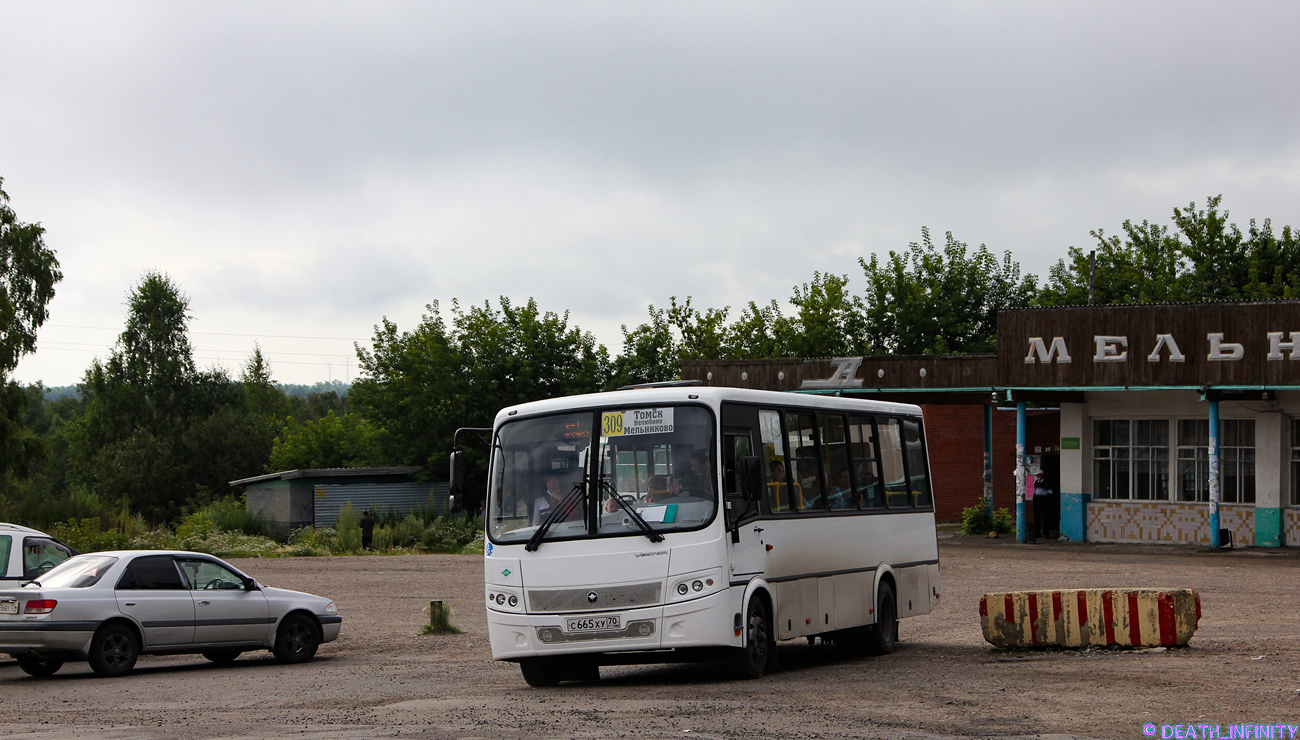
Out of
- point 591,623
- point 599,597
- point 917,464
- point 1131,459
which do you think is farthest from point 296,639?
point 1131,459

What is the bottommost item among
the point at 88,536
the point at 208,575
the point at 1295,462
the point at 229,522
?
the point at 229,522

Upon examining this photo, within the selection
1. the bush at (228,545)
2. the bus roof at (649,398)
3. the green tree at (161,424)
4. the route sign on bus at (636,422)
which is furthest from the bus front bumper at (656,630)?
the green tree at (161,424)

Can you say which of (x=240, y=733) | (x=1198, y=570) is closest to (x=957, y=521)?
(x=1198, y=570)

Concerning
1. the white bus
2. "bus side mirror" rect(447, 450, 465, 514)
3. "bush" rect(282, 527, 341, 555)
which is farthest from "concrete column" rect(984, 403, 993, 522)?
"bus side mirror" rect(447, 450, 465, 514)

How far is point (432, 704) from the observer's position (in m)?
10.7

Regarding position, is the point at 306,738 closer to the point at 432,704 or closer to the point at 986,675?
the point at 432,704

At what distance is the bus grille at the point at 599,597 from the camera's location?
1145 centimetres

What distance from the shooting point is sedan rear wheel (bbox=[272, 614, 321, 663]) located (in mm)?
15938

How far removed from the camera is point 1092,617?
13648 mm

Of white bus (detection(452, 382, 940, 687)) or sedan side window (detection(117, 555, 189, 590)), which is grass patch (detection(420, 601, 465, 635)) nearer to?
sedan side window (detection(117, 555, 189, 590))

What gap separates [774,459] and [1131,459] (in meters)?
24.3

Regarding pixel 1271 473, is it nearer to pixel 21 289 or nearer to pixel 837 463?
pixel 837 463

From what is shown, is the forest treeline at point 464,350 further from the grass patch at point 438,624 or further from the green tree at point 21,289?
the grass patch at point 438,624

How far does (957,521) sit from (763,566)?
38.7 m
